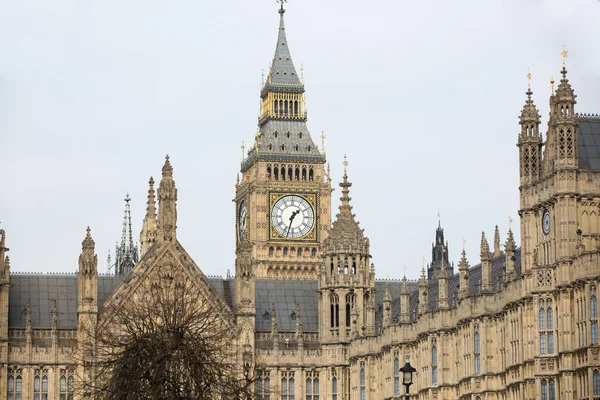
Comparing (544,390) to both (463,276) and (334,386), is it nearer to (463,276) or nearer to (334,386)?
(463,276)

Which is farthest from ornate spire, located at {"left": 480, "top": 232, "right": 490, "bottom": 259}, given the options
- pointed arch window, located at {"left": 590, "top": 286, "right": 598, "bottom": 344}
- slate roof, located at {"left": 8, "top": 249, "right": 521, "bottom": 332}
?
slate roof, located at {"left": 8, "top": 249, "right": 521, "bottom": 332}

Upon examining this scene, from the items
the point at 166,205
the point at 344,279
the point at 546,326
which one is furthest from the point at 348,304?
the point at 546,326

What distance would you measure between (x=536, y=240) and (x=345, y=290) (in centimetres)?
4119

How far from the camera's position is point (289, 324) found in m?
166

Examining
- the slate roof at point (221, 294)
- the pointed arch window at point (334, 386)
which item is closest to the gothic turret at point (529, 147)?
the slate roof at point (221, 294)

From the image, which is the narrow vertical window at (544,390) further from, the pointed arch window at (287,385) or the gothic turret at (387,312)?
the pointed arch window at (287,385)

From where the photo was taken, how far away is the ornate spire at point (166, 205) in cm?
16062

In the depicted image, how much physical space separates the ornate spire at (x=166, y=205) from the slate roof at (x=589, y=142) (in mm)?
46366

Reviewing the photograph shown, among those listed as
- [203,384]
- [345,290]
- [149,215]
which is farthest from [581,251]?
[149,215]

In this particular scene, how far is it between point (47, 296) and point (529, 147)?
169 ft

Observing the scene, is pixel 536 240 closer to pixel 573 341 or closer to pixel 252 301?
pixel 573 341

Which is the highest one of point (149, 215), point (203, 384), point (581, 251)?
point (149, 215)

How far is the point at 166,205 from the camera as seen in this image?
161 meters

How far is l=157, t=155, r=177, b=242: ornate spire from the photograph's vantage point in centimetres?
16062
